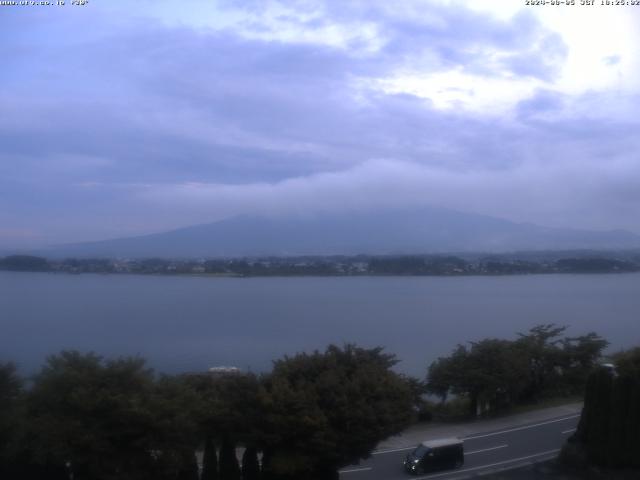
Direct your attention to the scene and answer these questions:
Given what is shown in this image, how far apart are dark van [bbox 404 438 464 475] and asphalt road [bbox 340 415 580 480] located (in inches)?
5.7

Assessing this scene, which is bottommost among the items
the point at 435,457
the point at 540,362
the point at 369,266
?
the point at 435,457

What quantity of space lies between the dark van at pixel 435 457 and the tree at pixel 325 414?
2.25 m

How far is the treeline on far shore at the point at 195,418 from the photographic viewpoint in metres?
11.0

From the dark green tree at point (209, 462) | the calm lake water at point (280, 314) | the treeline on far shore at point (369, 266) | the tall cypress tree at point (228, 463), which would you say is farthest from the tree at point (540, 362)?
the treeline on far shore at point (369, 266)

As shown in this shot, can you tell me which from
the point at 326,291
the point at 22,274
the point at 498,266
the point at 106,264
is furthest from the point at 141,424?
the point at 498,266

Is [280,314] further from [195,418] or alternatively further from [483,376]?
[195,418]

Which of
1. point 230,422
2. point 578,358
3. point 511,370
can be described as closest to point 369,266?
point 578,358

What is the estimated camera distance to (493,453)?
16.6 meters

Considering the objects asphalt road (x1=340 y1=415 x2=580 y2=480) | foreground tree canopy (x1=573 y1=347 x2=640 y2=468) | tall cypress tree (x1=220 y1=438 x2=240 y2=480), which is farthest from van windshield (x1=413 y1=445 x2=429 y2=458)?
tall cypress tree (x1=220 y1=438 x2=240 y2=480)

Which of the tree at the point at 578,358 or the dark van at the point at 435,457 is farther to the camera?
the tree at the point at 578,358

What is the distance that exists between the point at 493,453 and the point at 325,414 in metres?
6.02

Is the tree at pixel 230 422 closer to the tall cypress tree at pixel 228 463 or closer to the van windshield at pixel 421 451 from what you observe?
the tall cypress tree at pixel 228 463

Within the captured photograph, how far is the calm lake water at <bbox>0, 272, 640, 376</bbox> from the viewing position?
30.5 meters

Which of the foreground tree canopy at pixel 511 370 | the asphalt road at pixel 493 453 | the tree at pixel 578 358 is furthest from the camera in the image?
the tree at pixel 578 358
